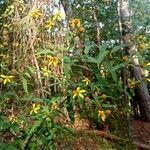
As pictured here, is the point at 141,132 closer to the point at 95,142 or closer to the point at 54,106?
the point at 95,142

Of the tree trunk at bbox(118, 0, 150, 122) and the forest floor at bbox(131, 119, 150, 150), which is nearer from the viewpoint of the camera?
the forest floor at bbox(131, 119, 150, 150)

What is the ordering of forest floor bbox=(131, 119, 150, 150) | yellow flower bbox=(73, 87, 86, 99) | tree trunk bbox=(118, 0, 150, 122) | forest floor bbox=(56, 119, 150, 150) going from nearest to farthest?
yellow flower bbox=(73, 87, 86, 99)
forest floor bbox=(56, 119, 150, 150)
forest floor bbox=(131, 119, 150, 150)
tree trunk bbox=(118, 0, 150, 122)

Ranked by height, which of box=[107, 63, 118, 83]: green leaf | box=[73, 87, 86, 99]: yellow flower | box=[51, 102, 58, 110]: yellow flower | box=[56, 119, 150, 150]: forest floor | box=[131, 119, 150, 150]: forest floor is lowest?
box=[131, 119, 150, 150]: forest floor

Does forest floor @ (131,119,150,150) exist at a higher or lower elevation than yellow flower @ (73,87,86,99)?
lower

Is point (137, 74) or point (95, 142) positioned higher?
point (137, 74)

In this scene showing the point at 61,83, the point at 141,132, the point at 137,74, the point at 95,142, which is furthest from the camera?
the point at 137,74

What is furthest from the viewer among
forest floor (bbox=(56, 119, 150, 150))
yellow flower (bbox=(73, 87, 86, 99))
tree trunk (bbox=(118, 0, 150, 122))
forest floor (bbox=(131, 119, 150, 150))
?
tree trunk (bbox=(118, 0, 150, 122))

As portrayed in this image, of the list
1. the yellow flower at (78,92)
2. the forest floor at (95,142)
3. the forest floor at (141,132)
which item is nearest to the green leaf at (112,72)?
the yellow flower at (78,92)

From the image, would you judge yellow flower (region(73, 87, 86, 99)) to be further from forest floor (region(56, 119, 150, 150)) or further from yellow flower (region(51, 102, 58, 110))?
forest floor (region(56, 119, 150, 150))

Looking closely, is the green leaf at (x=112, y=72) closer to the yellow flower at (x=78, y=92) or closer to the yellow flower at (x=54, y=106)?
the yellow flower at (x=78, y=92)

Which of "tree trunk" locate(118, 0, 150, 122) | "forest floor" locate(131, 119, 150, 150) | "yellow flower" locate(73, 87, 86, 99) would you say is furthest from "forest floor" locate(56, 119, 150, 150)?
"yellow flower" locate(73, 87, 86, 99)

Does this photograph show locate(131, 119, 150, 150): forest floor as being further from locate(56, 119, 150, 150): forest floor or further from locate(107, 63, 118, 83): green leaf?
locate(107, 63, 118, 83): green leaf

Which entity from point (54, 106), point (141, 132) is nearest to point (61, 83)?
point (54, 106)

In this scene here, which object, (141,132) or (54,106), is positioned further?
(141,132)
